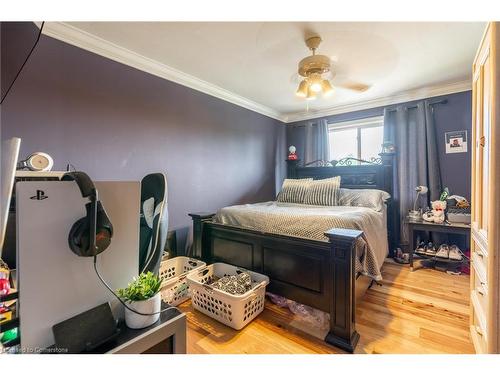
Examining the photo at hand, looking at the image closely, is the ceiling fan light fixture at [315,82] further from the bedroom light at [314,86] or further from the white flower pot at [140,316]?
the white flower pot at [140,316]

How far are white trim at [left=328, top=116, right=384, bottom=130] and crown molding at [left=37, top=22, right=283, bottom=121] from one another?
1.64 m

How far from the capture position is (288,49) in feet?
6.76

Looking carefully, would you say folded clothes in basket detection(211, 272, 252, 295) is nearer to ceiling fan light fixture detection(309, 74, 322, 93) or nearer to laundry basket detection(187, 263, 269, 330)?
laundry basket detection(187, 263, 269, 330)

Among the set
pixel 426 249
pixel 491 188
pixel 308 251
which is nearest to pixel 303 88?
pixel 308 251

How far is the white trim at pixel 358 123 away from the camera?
11.5 feet

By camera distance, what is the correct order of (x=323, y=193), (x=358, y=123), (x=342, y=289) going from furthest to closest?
(x=358, y=123), (x=323, y=193), (x=342, y=289)

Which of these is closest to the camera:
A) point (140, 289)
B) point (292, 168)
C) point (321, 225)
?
point (140, 289)

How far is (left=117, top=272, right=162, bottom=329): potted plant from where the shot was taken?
0.58 metres

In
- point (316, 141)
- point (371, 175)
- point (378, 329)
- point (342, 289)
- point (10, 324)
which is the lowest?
point (378, 329)

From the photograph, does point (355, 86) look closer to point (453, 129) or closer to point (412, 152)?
point (412, 152)

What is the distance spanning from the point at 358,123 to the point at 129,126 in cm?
322
